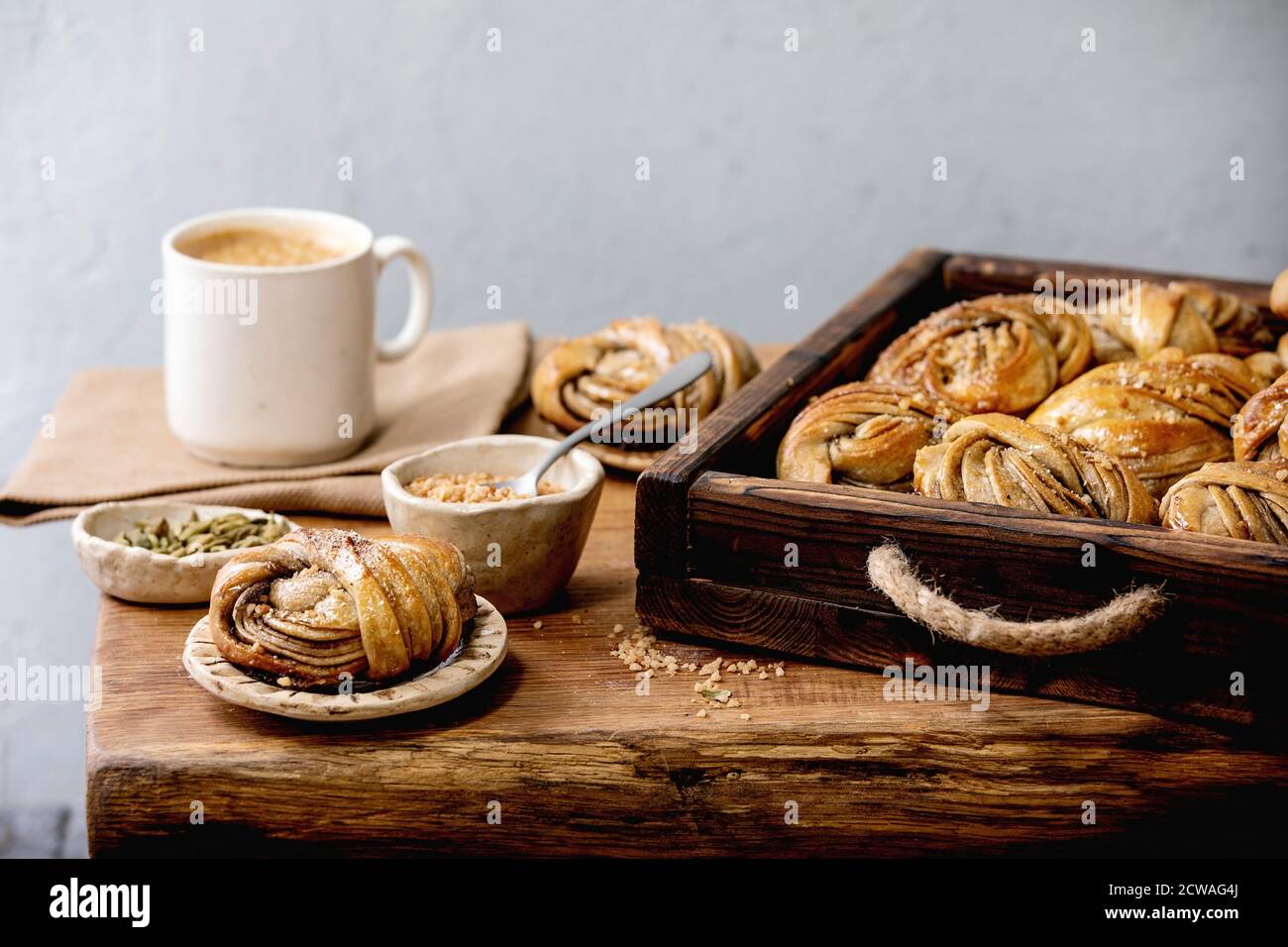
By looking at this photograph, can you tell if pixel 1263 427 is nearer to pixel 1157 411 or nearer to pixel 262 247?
pixel 1157 411

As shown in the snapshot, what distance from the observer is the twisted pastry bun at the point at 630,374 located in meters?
2.05

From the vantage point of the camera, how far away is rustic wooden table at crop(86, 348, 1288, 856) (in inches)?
53.8

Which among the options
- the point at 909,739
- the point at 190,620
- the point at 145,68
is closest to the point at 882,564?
the point at 909,739

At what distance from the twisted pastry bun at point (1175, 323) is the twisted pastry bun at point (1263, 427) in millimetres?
326

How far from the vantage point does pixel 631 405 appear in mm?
1883

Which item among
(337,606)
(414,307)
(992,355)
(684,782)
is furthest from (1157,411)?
(414,307)

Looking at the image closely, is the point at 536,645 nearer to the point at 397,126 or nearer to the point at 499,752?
the point at 499,752

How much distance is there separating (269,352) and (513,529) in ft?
1.89

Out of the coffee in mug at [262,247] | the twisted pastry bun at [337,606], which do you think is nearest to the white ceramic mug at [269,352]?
the coffee in mug at [262,247]

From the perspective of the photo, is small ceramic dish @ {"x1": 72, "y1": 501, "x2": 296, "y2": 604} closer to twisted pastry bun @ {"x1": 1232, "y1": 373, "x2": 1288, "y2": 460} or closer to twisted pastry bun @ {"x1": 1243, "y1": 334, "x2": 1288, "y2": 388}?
twisted pastry bun @ {"x1": 1232, "y1": 373, "x2": 1288, "y2": 460}

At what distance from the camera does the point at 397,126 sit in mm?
3129

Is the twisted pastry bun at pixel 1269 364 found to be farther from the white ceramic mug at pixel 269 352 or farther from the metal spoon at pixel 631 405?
the white ceramic mug at pixel 269 352

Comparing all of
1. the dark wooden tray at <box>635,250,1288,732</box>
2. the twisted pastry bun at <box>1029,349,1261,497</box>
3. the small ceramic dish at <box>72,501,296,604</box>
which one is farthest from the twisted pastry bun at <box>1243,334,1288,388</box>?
the small ceramic dish at <box>72,501,296,604</box>
